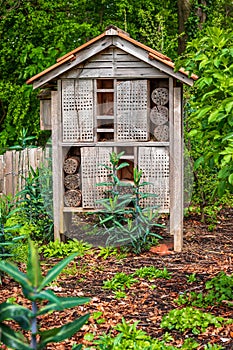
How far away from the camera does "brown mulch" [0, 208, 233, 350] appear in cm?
436

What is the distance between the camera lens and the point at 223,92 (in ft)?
13.5

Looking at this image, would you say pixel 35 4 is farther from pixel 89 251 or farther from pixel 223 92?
pixel 223 92

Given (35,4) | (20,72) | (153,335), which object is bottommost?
(153,335)

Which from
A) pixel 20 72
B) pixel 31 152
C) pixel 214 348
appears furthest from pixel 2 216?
pixel 20 72

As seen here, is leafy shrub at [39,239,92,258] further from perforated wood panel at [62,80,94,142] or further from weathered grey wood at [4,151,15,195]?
weathered grey wood at [4,151,15,195]

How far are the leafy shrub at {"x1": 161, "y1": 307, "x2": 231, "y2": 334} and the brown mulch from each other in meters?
0.06

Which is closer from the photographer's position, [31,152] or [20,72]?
[31,152]

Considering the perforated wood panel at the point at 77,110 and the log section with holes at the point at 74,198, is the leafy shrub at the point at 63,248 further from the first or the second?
the perforated wood panel at the point at 77,110

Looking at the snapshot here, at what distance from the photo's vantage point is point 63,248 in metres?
6.72

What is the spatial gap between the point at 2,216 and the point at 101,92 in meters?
2.09

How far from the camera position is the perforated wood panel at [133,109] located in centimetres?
664

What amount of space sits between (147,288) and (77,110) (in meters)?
2.44

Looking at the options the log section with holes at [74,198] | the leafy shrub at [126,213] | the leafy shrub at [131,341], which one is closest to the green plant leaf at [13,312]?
the leafy shrub at [131,341]

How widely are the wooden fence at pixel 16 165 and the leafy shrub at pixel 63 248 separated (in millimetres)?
2847
